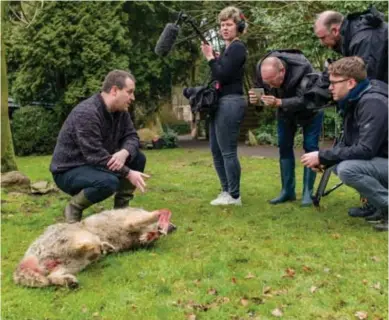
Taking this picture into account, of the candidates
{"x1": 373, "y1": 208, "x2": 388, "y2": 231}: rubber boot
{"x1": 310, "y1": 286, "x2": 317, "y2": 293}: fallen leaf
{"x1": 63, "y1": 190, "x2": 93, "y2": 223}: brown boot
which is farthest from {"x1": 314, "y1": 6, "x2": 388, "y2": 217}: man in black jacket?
{"x1": 63, "y1": 190, "x2": 93, "y2": 223}: brown boot

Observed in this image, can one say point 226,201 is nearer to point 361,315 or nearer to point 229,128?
point 229,128

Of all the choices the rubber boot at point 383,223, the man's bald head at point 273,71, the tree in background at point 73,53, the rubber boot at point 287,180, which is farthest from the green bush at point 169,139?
the rubber boot at point 383,223

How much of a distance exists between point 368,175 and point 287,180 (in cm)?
151

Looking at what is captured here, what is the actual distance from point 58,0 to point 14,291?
1229cm

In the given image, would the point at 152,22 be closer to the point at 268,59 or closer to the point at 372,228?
the point at 268,59

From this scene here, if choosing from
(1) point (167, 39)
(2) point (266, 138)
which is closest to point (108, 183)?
(1) point (167, 39)

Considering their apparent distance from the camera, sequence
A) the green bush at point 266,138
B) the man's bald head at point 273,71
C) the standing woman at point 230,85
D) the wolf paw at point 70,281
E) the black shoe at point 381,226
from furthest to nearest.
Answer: the green bush at point 266,138 → the standing woman at point 230,85 → the man's bald head at point 273,71 → the black shoe at point 381,226 → the wolf paw at point 70,281

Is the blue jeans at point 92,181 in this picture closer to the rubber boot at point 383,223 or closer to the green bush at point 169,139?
the rubber boot at point 383,223

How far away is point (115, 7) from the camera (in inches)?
573

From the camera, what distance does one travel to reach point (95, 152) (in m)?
4.23

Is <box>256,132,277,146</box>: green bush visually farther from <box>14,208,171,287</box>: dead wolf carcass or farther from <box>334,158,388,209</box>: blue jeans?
<box>14,208,171,287</box>: dead wolf carcass

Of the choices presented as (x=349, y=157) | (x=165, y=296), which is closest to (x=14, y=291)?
(x=165, y=296)

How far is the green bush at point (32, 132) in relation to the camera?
1411 cm

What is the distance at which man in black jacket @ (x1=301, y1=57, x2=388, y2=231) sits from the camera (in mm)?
4055
